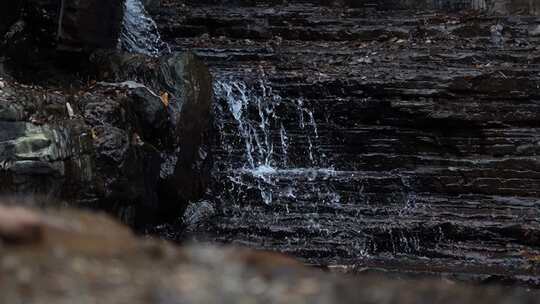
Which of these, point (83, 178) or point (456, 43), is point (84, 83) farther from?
point (456, 43)

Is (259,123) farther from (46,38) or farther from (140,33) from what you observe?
(140,33)

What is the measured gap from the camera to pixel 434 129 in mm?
→ 10656

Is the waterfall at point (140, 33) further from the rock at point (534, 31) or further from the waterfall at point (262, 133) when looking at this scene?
the rock at point (534, 31)

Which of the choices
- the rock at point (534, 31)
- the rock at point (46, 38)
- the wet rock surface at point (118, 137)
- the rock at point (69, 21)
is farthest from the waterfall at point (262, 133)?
the rock at point (534, 31)

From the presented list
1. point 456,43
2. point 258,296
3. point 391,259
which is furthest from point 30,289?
Result: point 456,43

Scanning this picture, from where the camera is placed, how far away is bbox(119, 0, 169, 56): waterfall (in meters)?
12.6

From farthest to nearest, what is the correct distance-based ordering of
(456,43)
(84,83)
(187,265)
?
(456,43), (84,83), (187,265)

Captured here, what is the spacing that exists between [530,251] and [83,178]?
18.1ft

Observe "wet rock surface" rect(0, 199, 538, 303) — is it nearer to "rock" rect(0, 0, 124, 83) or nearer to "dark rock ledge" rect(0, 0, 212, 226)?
"dark rock ledge" rect(0, 0, 212, 226)

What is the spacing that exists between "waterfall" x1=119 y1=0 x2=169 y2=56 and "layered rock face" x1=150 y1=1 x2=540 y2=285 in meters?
0.58

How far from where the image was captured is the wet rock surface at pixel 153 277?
1855 millimetres

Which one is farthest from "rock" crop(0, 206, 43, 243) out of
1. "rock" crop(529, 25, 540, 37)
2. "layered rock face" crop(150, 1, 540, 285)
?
"rock" crop(529, 25, 540, 37)

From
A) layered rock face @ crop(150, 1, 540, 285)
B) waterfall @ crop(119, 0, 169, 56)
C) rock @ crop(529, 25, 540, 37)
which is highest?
waterfall @ crop(119, 0, 169, 56)

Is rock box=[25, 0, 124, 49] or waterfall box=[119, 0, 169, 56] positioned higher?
rock box=[25, 0, 124, 49]
